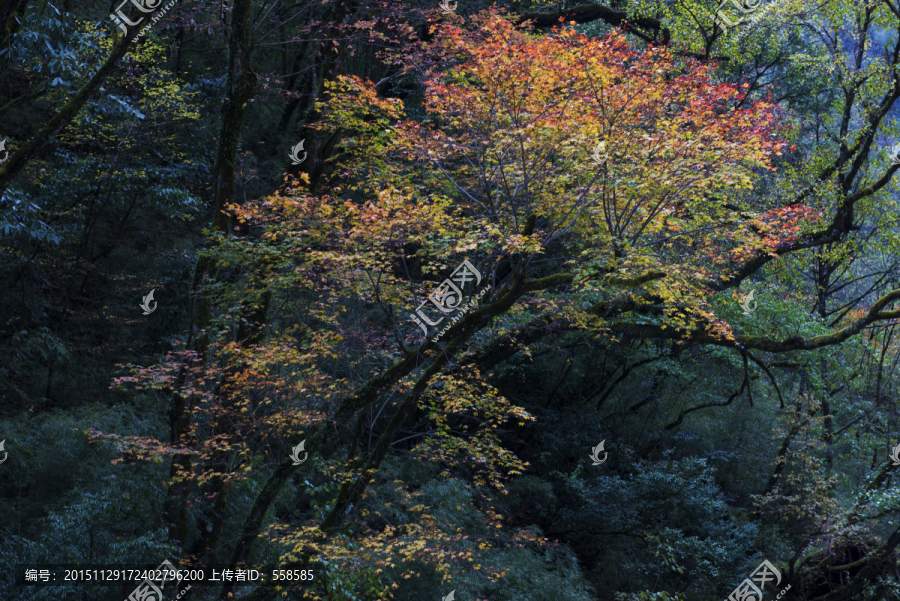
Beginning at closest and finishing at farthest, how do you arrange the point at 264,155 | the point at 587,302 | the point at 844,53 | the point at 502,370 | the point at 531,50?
the point at 531,50 → the point at 587,302 → the point at 844,53 → the point at 502,370 → the point at 264,155

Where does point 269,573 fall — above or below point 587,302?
below

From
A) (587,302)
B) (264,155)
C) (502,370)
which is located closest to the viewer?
(587,302)

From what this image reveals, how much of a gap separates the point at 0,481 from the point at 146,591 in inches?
107

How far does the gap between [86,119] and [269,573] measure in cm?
733

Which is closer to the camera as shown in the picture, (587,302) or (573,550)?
(587,302)

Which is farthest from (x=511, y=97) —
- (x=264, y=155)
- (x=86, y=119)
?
(x=264, y=155)

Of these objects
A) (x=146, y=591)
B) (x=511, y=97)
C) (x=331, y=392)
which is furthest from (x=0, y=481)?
(x=511, y=97)

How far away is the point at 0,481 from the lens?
7035mm

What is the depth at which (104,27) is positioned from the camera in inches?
398

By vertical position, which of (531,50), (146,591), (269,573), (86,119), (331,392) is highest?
(531,50)

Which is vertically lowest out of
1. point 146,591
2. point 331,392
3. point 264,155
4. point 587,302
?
point 146,591

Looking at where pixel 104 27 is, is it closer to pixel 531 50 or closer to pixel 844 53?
pixel 531 50

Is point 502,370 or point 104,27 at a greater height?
point 104,27

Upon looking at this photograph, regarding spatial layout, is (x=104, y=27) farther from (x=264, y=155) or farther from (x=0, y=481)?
(x=0, y=481)
